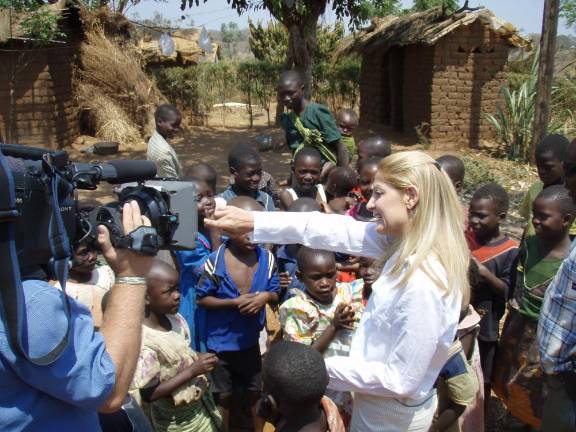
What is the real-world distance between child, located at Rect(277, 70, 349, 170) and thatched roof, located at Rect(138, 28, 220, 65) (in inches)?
398

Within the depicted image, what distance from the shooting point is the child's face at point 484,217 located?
9.80 feet

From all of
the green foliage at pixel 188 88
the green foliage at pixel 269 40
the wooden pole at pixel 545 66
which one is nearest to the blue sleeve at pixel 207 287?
the wooden pole at pixel 545 66

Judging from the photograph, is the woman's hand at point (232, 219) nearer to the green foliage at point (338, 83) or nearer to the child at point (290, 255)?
the child at point (290, 255)

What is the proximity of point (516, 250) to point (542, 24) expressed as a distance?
6925mm

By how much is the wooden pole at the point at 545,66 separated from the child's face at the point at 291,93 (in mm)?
5147

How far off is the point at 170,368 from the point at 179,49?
1351 cm

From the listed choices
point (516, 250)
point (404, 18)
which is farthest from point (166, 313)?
point (404, 18)

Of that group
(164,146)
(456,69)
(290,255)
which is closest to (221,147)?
(456,69)

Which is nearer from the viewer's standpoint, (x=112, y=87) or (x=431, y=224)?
(x=431, y=224)

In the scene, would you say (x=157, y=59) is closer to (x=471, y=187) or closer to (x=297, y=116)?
(x=471, y=187)

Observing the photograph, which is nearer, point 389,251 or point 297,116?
point 389,251

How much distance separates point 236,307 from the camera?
2.82 m

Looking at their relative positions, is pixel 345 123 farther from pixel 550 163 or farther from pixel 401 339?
pixel 401 339

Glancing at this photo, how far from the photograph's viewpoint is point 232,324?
114 inches
